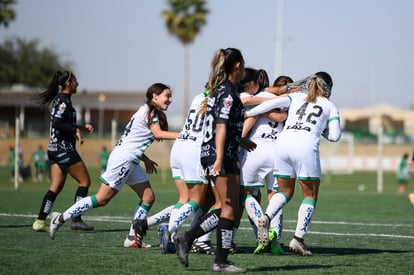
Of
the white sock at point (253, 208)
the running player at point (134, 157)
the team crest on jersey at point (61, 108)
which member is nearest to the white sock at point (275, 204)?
the white sock at point (253, 208)

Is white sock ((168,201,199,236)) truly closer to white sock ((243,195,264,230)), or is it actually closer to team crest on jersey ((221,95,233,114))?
white sock ((243,195,264,230))

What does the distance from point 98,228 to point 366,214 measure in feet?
24.8

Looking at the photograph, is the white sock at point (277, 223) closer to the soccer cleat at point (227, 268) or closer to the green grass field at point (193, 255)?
the green grass field at point (193, 255)

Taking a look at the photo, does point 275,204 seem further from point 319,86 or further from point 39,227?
point 39,227

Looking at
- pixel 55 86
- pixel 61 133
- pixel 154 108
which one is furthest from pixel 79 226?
pixel 154 108

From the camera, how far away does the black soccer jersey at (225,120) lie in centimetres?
842

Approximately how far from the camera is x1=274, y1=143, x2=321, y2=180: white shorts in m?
10.0

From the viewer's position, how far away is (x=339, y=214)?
1906 centimetres

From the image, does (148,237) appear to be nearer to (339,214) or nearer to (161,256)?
(161,256)

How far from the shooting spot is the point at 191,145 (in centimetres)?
1017

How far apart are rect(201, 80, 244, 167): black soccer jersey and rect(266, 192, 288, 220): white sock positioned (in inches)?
70.9

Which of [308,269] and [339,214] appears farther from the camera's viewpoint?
[339,214]

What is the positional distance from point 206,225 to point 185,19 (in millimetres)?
60272

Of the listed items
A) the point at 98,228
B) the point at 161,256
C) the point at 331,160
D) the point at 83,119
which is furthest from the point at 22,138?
the point at 161,256
